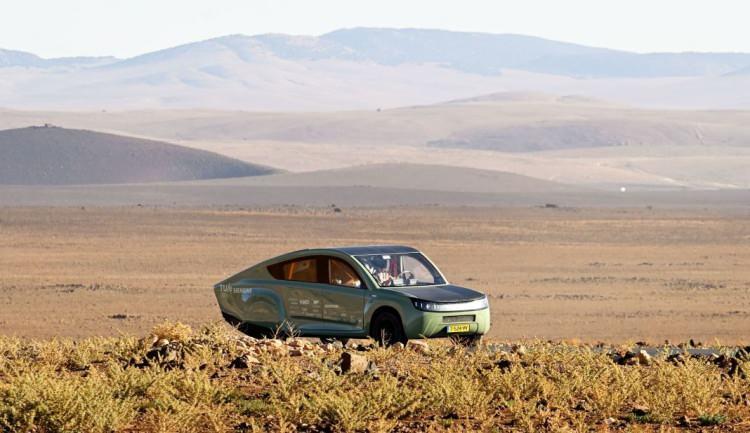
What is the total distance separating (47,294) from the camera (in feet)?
108

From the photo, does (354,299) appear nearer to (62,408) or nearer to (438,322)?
(438,322)

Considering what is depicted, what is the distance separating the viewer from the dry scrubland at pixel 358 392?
9.84m

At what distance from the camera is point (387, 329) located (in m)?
14.8

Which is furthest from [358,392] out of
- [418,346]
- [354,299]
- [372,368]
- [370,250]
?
[370,250]

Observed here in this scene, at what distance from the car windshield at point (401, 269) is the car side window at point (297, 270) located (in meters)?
0.52

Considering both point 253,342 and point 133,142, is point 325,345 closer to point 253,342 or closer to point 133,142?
point 253,342

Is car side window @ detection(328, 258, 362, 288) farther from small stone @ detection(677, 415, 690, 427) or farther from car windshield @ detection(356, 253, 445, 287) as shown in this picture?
small stone @ detection(677, 415, 690, 427)

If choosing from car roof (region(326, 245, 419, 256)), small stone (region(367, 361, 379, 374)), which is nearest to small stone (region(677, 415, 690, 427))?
small stone (region(367, 361, 379, 374))

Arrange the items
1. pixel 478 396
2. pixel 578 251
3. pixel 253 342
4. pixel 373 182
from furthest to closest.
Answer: pixel 373 182, pixel 578 251, pixel 253 342, pixel 478 396

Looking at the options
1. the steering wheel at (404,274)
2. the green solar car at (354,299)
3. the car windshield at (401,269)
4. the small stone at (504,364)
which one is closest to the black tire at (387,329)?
the green solar car at (354,299)

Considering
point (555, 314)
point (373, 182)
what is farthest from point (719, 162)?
point (555, 314)

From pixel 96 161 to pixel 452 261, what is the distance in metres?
58.8

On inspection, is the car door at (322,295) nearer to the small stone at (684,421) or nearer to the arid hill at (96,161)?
the small stone at (684,421)

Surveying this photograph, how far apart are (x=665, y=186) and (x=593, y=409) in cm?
9277
